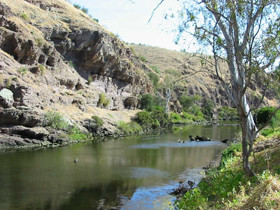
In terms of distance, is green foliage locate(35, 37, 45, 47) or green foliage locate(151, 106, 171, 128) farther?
→ green foliage locate(151, 106, 171, 128)

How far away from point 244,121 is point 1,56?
40.8 metres

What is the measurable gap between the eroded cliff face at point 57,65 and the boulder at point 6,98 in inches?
12.0

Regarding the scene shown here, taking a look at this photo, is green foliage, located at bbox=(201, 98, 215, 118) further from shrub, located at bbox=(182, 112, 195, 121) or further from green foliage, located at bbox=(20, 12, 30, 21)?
green foliage, located at bbox=(20, 12, 30, 21)

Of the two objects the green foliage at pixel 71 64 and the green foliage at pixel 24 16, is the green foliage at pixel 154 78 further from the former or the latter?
the green foliage at pixel 24 16

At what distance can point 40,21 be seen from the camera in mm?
63062

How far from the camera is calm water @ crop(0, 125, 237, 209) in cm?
1722

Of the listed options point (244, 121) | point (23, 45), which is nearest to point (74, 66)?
point (23, 45)

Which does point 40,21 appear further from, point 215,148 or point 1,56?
point 215,148

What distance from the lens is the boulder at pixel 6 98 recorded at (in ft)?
122

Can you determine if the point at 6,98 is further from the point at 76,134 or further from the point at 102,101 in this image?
the point at 102,101

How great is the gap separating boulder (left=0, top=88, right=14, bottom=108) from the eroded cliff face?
305 millimetres

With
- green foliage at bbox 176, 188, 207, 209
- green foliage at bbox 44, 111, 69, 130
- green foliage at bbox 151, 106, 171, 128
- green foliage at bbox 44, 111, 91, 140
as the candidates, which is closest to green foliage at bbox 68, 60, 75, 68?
green foliage at bbox 151, 106, 171, 128

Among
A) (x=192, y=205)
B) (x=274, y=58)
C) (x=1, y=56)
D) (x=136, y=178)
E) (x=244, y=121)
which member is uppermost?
(x=1, y=56)

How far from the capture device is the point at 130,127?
57688 mm
